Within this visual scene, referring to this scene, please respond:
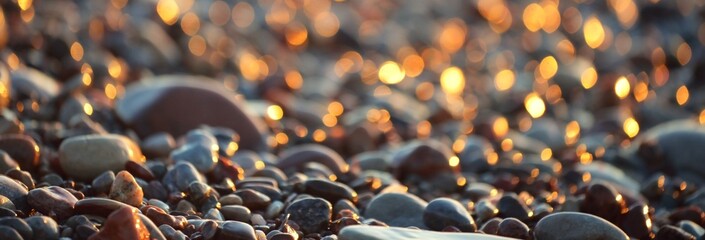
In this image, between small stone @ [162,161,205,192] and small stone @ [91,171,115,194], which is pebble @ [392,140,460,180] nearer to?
small stone @ [162,161,205,192]

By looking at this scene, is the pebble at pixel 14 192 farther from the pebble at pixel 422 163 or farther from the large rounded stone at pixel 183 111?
the pebble at pixel 422 163

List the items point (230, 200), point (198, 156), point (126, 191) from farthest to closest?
point (198, 156) < point (230, 200) < point (126, 191)

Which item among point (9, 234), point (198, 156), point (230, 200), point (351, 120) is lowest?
point (9, 234)

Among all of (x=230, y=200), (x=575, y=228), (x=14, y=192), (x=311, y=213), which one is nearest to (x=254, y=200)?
(x=230, y=200)

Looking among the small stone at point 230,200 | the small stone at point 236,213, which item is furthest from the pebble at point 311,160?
the small stone at point 236,213

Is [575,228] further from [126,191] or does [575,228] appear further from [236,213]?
[126,191]

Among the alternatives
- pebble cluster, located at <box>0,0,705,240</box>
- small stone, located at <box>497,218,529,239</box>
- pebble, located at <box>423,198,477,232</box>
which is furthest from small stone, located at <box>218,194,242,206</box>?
small stone, located at <box>497,218,529,239</box>
